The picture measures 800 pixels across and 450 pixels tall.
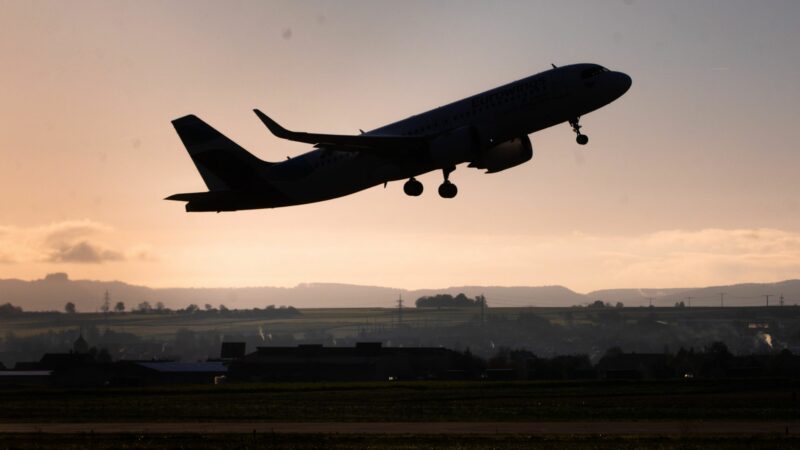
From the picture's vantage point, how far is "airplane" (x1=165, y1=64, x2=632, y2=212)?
197 ft

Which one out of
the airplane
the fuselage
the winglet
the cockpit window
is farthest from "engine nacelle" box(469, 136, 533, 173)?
the winglet

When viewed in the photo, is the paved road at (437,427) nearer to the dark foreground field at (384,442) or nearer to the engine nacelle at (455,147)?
the dark foreground field at (384,442)

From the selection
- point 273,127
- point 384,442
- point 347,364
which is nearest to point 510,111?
point 273,127

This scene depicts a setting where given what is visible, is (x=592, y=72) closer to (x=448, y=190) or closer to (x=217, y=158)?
(x=448, y=190)

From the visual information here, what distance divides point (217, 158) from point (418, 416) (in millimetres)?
21822

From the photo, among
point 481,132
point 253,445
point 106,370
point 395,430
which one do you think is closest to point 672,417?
point 395,430

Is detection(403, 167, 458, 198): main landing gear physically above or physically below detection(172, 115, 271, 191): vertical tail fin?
below

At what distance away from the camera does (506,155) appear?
6431 cm

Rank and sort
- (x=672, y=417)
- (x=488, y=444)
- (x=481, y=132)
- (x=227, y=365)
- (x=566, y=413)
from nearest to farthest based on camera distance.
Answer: (x=488, y=444), (x=481, y=132), (x=672, y=417), (x=566, y=413), (x=227, y=365)

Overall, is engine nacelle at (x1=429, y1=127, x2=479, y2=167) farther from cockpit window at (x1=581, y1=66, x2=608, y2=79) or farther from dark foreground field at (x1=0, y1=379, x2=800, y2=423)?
dark foreground field at (x1=0, y1=379, x2=800, y2=423)

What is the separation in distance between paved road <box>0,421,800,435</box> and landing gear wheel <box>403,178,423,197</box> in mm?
13743

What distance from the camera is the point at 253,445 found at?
5397cm

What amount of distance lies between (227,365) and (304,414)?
300 ft

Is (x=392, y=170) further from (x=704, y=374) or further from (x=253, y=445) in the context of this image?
(x=704, y=374)
